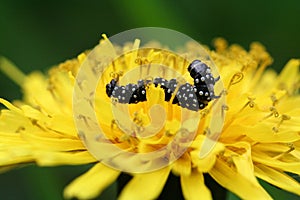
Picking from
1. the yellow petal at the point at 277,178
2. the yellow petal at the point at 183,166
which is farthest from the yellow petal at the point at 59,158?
the yellow petal at the point at 277,178

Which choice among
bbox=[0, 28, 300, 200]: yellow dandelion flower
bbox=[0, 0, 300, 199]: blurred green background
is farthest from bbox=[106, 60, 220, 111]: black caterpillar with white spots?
bbox=[0, 0, 300, 199]: blurred green background

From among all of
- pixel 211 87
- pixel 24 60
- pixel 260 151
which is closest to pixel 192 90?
pixel 211 87

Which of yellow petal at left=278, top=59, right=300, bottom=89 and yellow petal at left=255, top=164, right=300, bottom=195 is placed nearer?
yellow petal at left=255, top=164, right=300, bottom=195

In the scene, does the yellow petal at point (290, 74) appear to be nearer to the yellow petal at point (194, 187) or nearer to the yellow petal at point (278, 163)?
the yellow petal at point (278, 163)

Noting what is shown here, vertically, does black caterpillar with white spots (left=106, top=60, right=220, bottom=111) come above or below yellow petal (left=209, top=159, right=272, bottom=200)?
above

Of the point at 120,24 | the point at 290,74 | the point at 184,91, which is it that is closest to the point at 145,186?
the point at 184,91

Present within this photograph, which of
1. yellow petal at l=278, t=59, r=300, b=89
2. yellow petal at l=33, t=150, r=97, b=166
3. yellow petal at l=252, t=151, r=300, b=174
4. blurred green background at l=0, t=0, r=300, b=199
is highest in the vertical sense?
blurred green background at l=0, t=0, r=300, b=199

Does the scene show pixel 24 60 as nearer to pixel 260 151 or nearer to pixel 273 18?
pixel 273 18

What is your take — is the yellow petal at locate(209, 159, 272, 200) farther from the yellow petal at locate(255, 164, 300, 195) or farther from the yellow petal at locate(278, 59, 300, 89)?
the yellow petal at locate(278, 59, 300, 89)
